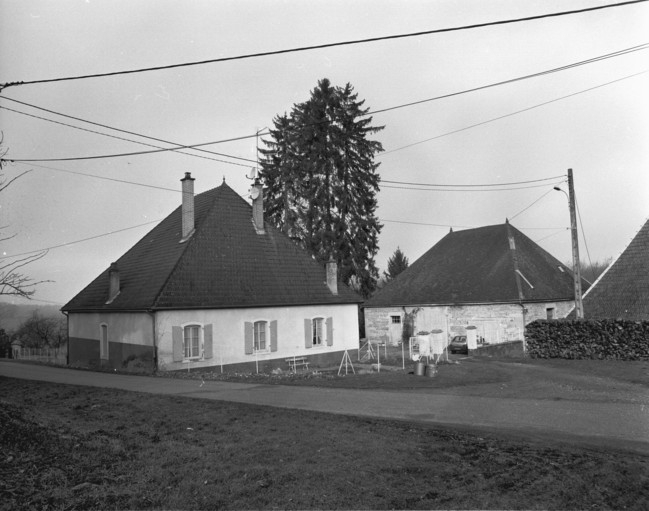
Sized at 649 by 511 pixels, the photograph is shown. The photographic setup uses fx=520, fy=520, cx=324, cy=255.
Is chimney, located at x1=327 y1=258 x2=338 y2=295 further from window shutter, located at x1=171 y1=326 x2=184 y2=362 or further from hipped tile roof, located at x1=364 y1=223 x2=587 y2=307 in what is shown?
window shutter, located at x1=171 y1=326 x2=184 y2=362

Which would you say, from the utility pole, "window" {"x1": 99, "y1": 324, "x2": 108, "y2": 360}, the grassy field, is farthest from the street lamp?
"window" {"x1": 99, "y1": 324, "x2": 108, "y2": 360}

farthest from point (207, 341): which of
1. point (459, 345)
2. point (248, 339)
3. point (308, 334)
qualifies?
point (459, 345)

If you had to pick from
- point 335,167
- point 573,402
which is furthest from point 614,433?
point 335,167

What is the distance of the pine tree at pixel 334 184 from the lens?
3941cm

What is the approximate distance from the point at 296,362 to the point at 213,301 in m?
5.23

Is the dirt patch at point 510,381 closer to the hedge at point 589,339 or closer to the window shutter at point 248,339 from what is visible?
the hedge at point 589,339

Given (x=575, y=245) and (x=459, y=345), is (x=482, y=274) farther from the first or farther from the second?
(x=575, y=245)

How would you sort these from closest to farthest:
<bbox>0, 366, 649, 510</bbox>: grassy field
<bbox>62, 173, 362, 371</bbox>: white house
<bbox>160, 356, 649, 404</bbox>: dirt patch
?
<bbox>0, 366, 649, 510</bbox>: grassy field, <bbox>160, 356, 649, 404</bbox>: dirt patch, <bbox>62, 173, 362, 371</bbox>: white house

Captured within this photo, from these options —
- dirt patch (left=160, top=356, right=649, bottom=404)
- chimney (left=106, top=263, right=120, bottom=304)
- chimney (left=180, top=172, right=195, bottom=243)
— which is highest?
chimney (left=180, top=172, right=195, bottom=243)

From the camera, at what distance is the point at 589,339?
24.2 m

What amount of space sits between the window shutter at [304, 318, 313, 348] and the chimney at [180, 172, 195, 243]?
7.11 meters

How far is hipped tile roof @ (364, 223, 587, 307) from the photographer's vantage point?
32.0m

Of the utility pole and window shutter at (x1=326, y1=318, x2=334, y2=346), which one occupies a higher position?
the utility pole

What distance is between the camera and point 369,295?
4219 centimetres
